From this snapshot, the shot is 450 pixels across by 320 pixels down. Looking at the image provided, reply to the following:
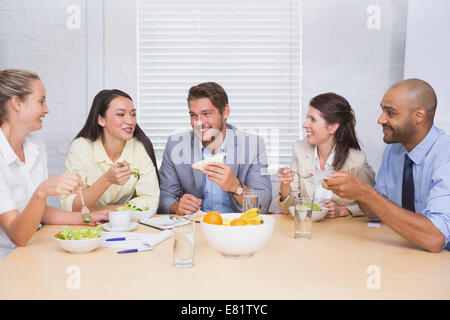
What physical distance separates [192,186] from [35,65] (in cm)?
201

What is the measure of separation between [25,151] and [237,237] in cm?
131

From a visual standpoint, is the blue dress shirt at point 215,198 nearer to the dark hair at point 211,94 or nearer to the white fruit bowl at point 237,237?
the dark hair at point 211,94

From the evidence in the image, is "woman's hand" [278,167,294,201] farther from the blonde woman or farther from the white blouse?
the white blouse

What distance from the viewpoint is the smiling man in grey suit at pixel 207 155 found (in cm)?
276

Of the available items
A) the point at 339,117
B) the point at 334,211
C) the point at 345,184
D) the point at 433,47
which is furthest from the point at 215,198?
the point at 433,47

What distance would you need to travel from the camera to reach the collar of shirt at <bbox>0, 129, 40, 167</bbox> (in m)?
1.94

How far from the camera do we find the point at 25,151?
209cm

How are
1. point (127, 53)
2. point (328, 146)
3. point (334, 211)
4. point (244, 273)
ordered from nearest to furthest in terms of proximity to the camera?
point (244, 273) < point (334, 211) < point (328, 146) < point (127, 53)

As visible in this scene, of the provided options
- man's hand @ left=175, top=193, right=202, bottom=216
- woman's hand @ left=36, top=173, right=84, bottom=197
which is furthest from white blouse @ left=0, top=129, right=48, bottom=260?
man's hand @ left=175, top=193, right=202, bottom=216

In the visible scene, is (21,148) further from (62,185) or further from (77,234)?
(77,234)

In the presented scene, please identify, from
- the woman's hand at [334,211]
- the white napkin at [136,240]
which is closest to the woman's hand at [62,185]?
the white napkin at [136,240]

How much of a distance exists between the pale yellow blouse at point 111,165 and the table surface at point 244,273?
2.97ft

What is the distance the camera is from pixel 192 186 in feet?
9.21
